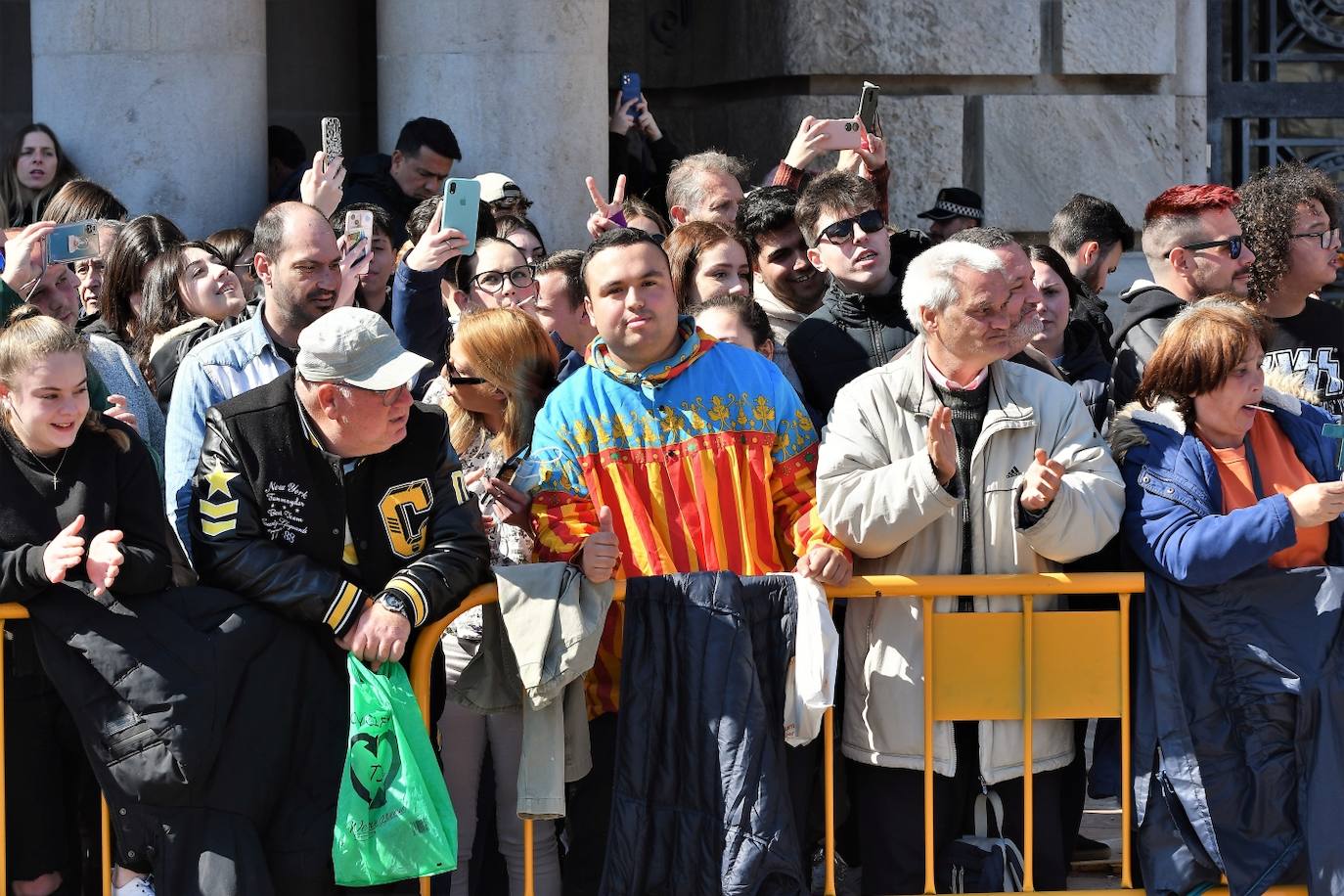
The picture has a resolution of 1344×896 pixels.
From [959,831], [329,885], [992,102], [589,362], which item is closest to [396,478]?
[589,362]

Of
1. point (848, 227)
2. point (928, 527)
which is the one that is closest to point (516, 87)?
point (848, 227)

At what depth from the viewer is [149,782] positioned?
4105 mm

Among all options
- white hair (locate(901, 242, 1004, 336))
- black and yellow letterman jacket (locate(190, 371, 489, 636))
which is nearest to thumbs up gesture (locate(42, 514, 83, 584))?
black and yellow letterman jacket (locate(190, 371, 489, 636))

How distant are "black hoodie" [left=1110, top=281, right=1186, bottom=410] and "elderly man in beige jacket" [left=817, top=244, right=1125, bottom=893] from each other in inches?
33.3

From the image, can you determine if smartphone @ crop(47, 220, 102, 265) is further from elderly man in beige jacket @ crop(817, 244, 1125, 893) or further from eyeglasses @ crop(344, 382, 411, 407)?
elderly man in beige jacket @ crop(817, 244, 1125, 893)

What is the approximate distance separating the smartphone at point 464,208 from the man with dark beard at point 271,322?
1.11 feet

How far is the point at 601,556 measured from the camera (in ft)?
14.2

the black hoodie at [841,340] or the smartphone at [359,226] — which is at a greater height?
the smartphone at [359,226]

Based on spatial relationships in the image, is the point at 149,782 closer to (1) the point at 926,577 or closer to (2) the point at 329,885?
(2) the point at 329,885

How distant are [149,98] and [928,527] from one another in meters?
4.07

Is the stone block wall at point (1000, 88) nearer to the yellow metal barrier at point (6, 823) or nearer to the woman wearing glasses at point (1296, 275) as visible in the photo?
A: the woman wearing glasses at point (1296, 275)

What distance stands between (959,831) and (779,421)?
1085 mm

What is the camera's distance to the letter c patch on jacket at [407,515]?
436 cm

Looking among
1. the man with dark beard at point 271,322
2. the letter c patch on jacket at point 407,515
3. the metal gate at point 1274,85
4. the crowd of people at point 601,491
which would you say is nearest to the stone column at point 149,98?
the crowd of people at point 601,491
